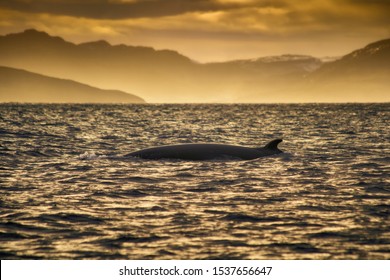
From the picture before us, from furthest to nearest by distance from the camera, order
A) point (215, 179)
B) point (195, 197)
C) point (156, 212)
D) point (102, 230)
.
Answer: point (215, 179), point (195, 197), point (156, 212), point (102, 230)

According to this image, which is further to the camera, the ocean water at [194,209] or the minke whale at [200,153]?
the minke whale at [200,153]

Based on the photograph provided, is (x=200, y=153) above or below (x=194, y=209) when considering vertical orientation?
above

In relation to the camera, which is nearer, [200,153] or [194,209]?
[194,209]

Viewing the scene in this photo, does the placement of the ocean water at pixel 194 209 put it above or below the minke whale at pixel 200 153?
below

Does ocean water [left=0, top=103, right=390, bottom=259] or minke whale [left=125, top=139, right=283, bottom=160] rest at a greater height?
minke whale [left=125, top=139, right=283, bottom=160]

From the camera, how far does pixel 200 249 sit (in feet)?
42.0

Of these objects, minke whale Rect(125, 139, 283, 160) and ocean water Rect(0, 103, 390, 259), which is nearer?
ocean water Rect(0, 103, 390, 259)

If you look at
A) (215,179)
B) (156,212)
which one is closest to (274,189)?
(215,179)

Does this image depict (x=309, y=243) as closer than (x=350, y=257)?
No

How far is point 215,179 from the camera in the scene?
2216cm

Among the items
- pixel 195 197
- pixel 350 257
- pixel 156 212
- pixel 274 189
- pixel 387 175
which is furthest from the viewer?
pixel 387 175

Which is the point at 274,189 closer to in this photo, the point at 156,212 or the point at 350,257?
the point at 156,212
